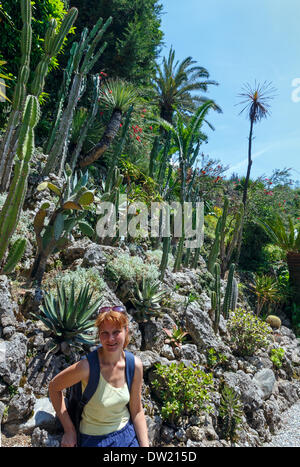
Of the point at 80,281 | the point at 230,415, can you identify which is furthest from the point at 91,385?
the point at 230,415

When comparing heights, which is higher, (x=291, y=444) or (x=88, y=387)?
(x=88, y=387)

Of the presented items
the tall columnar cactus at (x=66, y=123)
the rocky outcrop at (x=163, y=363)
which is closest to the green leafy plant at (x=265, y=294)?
the rocky outcrop at (x=163, y=363)

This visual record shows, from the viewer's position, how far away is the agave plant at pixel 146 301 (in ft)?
15.2

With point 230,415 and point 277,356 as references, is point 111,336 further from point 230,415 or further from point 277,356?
point 277,356

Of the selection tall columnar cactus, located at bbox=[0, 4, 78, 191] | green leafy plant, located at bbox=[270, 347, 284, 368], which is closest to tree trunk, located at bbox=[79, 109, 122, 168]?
tall columnar cactus, located at bbox=[0, 4, 78, 191]

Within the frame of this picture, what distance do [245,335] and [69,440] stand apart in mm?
5242

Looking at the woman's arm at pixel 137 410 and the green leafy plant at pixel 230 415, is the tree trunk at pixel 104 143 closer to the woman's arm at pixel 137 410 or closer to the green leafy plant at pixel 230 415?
the green leafy plant at pixel 230 415

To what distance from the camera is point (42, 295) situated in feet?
12.2

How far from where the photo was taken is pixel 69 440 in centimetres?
161

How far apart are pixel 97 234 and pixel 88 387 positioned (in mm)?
4346

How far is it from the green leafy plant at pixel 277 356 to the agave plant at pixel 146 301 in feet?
11.5

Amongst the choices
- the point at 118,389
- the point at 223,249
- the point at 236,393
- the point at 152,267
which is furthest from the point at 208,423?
the point at 223,249

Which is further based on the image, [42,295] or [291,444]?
[291,444]

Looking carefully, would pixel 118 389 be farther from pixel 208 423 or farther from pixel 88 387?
pixel 208 423
